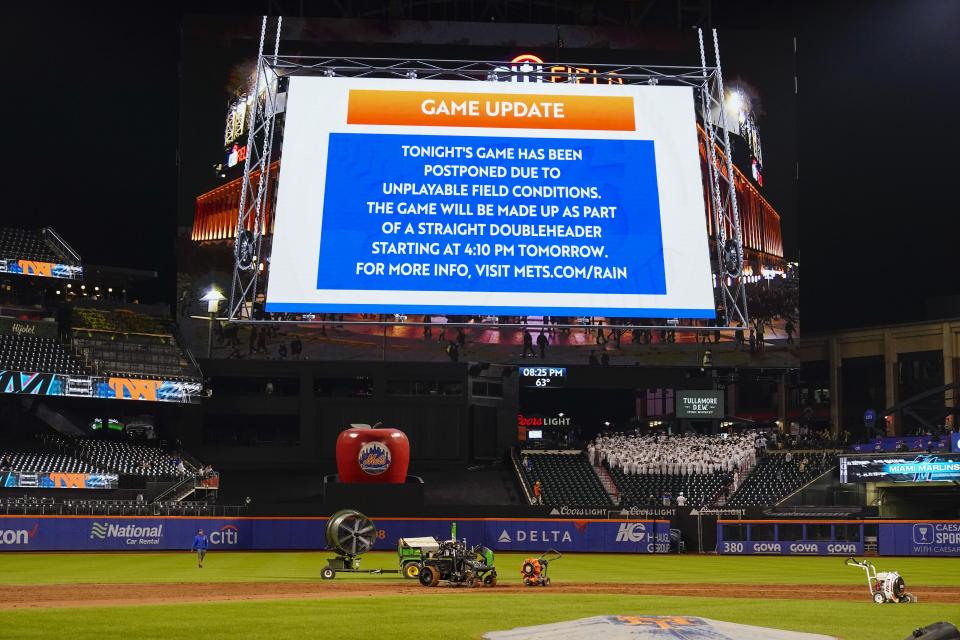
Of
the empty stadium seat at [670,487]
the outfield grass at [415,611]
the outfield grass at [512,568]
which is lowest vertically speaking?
the outfield grass at [512,568]

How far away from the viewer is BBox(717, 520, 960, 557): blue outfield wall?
3631 centimetres

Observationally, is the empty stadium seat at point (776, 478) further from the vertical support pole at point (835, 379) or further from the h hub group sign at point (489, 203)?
the h hub group sign at point (489, 203)

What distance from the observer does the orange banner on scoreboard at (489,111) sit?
35.9 m

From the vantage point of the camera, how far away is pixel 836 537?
37656mm

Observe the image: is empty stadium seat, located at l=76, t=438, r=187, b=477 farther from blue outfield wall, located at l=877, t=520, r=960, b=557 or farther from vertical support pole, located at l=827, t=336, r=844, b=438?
vertical support pole, located at l=827, t=336, r=844, b=438

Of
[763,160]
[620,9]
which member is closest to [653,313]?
[763,160]

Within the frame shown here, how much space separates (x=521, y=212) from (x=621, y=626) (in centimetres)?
2361

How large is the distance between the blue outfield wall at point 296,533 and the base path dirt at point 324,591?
44.6 feet

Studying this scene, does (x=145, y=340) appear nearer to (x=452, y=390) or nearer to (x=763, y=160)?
(x=452, y=390)

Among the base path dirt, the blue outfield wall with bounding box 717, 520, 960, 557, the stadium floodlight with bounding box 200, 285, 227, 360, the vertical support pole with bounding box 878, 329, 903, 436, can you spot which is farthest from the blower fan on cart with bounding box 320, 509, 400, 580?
the vertical support pole with bounding box 878, 329, 903, 436

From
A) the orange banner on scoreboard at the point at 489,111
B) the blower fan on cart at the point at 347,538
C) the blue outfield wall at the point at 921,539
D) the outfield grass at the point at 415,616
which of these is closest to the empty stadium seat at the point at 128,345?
the orange banner on scoreboard at the point at 489,111

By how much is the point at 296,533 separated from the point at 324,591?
1675 cm

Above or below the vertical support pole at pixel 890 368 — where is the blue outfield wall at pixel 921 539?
below

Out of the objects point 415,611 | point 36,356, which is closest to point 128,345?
point 36,356
